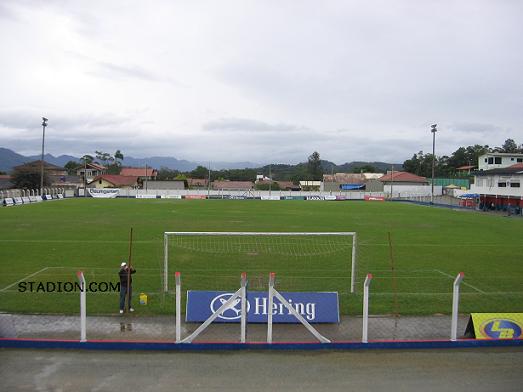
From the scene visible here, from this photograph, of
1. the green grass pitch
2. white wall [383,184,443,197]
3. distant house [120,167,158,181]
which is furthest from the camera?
distant house [120,167,158,181]

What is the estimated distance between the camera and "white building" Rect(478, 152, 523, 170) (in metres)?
69.4

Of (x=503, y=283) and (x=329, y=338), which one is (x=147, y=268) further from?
(x=503, y=283)

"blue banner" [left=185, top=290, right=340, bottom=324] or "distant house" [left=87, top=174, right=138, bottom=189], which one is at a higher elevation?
"distant house" [left=87, top=174, right=138, bottom=189]

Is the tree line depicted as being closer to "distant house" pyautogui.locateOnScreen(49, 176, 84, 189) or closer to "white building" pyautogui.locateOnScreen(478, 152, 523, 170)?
"distant house" pyautogui.locateOnScreen(49, 176, 84, 189)

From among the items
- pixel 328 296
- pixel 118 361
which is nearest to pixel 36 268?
pixel 118 361

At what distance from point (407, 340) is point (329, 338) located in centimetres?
165

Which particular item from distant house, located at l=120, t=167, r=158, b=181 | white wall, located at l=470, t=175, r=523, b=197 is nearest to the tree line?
distant house, located at l=120, t=167, r=158, b=181

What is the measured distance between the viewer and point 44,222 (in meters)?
33.9

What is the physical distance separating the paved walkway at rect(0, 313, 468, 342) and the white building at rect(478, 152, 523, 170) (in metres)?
66.1

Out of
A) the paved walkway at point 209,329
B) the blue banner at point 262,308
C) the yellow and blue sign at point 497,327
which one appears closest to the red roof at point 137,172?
the paved walkway at point 209,329

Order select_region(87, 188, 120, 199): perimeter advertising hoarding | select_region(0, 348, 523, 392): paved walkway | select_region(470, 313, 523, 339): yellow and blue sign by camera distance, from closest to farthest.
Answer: select_region(0, 348, 523, 392): paved walkway, select_region(470, 313, 523, 339): yellow and blue sign, select_region(87, 188, 120, 199): perimeter advertising hoarding

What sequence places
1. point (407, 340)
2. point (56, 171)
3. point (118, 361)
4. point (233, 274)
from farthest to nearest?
point (56, 171) < point (233, 274) < point (407, 340) < point (118, 361)

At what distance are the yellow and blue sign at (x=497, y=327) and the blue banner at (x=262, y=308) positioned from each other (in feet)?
10.0

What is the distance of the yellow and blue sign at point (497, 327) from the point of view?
32.5ft
